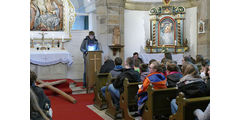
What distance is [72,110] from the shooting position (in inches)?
226

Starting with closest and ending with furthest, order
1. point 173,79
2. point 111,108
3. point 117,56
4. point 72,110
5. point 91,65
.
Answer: point 173,79
point 111,108
point 72,110
point 91,65
point 117,56

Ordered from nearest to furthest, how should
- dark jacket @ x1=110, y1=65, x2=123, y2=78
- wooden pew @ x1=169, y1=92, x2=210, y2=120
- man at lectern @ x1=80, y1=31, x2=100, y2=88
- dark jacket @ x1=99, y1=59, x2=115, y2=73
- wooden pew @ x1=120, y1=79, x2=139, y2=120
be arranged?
wooden pew @ x1=169, y1=92, x2=210, y2=120 < wooden pew @ x1=120, y1=79, x2=139, y2=120 < dark jacket @ x1=110, y1=65, x2=123, y2=78 < dark jacket @ x1=99, y1=59, x2=115, y2=73 < man at lectern @ x1=80, y1=31, x2=100, y2=88

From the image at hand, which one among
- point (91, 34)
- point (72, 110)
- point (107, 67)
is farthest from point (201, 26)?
point (72, 110)

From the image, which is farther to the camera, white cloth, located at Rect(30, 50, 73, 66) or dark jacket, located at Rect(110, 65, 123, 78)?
white cloth, located at Rect(30, 50, 73, 66)

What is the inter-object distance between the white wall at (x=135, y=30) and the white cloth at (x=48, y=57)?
3.49m

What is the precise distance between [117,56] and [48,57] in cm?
287

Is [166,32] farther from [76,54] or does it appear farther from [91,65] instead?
[91,65]

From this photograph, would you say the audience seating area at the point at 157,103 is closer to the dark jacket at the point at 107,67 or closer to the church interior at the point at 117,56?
the church interior at the point at 117,56

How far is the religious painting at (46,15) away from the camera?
9812 mm

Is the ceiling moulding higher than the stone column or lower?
higher

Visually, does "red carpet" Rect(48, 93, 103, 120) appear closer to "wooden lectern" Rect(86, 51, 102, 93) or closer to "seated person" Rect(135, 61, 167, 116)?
"wooden lectern" Rect(86, 51, 102, 93)

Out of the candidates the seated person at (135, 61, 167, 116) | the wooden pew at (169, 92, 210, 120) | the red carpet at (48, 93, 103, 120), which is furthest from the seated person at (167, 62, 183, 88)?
the red carpet at (48, 93, 103, 120)

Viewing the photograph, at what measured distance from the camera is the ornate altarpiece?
1169cm

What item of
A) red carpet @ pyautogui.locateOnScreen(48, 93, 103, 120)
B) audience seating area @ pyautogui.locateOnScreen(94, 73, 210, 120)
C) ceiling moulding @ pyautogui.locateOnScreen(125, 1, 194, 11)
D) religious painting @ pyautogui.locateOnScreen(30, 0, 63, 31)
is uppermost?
ceiling moulding @ pyautogui.locateOnScreen(125, 1, 194, 11)
